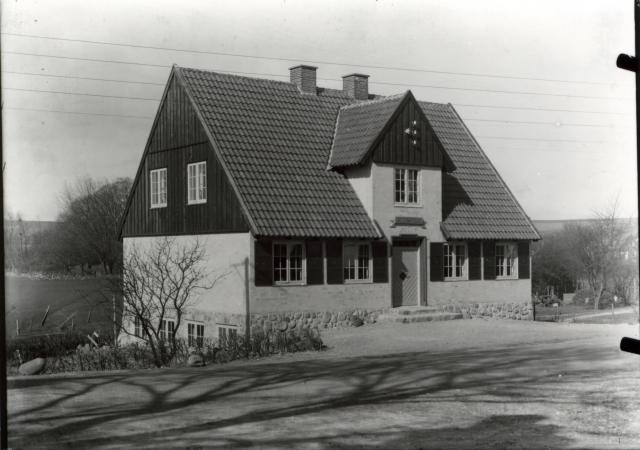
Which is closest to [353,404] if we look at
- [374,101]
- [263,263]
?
[263,263]

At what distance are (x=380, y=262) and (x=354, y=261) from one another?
0.93 m

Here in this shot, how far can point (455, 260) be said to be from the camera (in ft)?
94.8

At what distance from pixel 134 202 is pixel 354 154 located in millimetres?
8636

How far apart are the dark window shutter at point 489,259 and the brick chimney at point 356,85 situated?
7.41 meters

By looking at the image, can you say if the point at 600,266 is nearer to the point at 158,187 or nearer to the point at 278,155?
the point at 278,155

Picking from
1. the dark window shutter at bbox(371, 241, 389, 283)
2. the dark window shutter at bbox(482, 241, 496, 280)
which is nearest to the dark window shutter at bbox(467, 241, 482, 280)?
the dark window shutter at bbox(482, 241, 496, 280)

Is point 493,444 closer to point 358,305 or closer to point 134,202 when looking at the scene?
Result: point 358,305

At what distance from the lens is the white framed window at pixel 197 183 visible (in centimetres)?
2586

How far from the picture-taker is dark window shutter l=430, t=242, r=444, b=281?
27.9m

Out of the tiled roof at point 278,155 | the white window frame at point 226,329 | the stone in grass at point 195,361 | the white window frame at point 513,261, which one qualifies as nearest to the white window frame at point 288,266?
the tiled roof at point 278,155

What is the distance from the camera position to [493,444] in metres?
8.73

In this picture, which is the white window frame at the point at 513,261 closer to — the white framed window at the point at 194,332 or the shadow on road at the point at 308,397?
the white framed window at the point at 194,332

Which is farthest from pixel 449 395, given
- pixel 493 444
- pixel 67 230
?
pixel 67 230

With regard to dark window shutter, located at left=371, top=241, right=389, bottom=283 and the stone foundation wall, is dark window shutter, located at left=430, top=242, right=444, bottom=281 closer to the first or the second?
the stone foundation wall
